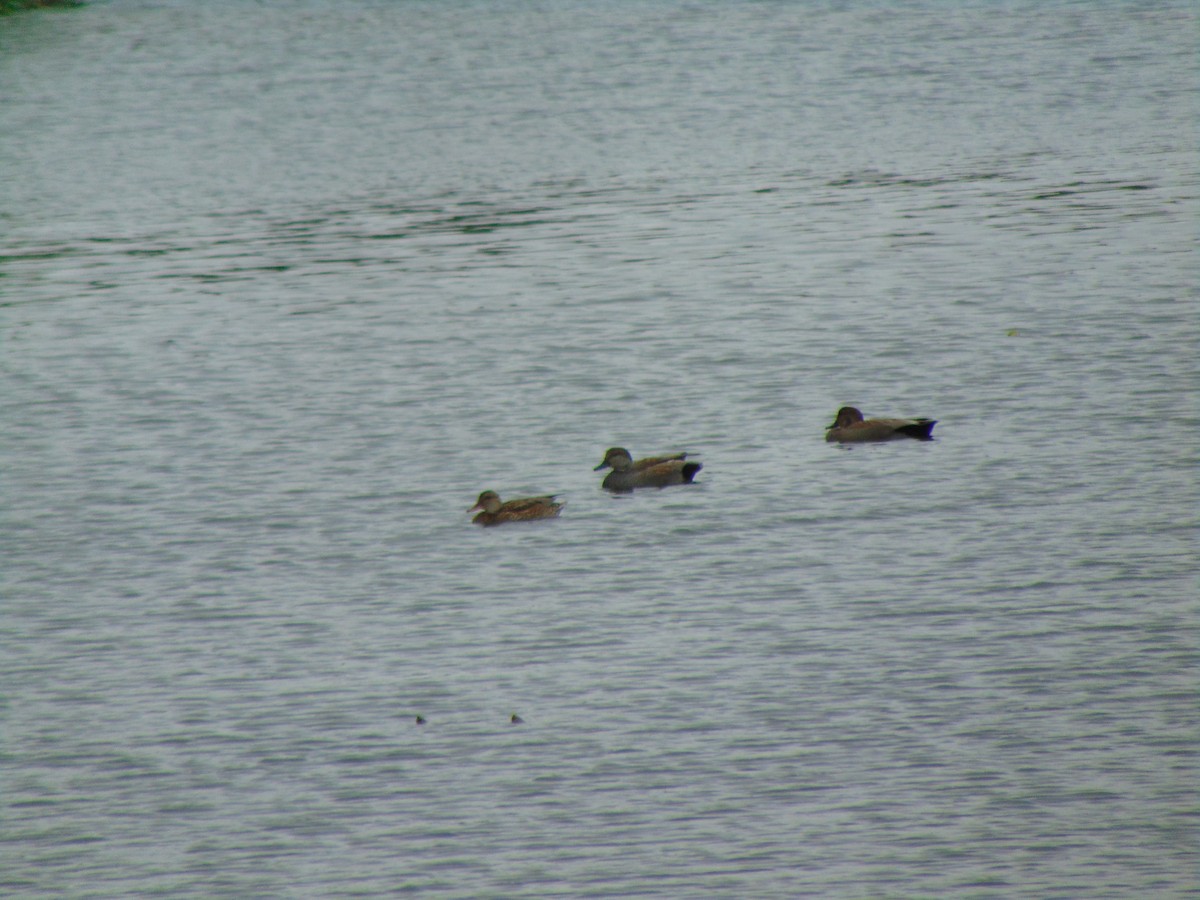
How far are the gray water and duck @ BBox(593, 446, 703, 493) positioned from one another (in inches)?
7.0

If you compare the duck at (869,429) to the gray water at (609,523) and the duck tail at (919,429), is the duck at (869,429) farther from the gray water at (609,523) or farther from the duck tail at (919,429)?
the gray water at (609,523)

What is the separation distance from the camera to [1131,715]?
496 inches

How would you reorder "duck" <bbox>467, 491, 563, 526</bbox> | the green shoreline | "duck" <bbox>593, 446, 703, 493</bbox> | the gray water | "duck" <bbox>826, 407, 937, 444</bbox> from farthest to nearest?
1. the green shoreline
2. "duck" <bbox>826, 407, 937, 444</bbox>
3. "duck" <bbox>593, 446, 703, 493</bbox>
4. "duck" <bbox>467, 491, 563, 526</bbox>
5. the gray water

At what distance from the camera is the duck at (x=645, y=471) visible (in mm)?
17891

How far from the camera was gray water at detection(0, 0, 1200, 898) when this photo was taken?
38.1 ft


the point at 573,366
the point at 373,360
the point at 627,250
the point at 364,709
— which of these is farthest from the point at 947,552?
the point at 627,250

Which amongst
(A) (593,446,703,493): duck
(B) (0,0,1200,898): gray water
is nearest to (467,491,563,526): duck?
(B) (0,0,1200,898): gray water

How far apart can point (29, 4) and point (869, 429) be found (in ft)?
164

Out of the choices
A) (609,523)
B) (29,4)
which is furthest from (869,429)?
(29,4)

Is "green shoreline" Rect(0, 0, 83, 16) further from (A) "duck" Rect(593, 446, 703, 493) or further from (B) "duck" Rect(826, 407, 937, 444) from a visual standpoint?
(A) "duck" Rect(593, 446, 703, 493)

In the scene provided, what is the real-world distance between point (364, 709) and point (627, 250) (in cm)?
1737

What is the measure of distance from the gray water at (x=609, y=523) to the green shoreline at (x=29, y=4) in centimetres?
2366

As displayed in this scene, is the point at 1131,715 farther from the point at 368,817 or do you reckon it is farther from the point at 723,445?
the point at 723,445

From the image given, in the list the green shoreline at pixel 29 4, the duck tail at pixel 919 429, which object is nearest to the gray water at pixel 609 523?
the duck tail at pixel 919 429
